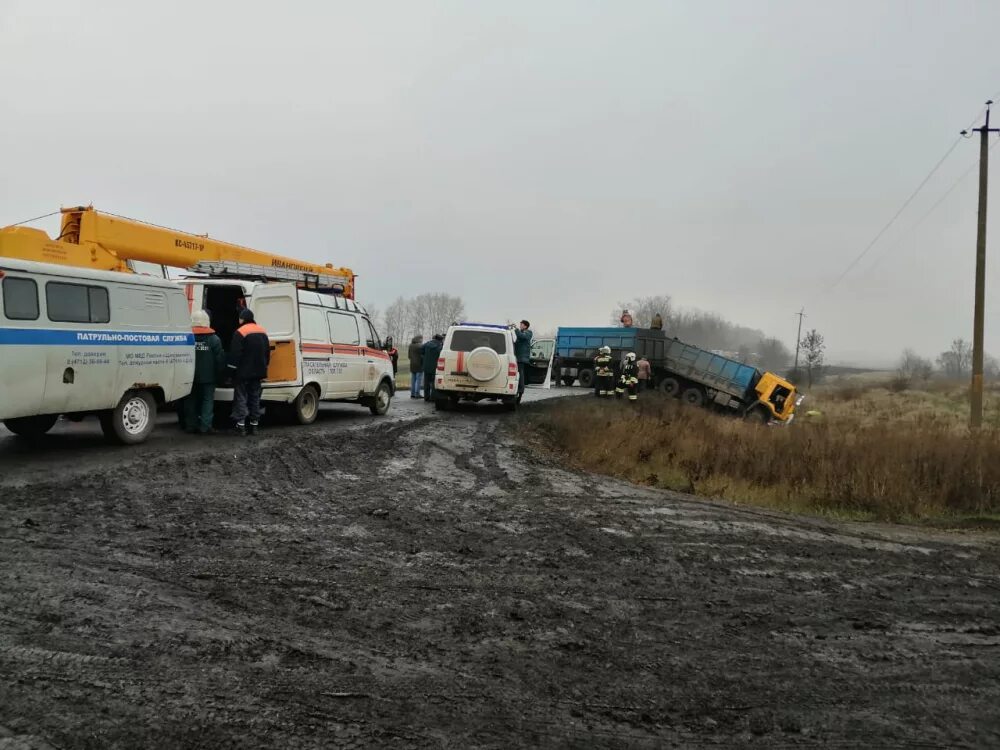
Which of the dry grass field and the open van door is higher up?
the open van door

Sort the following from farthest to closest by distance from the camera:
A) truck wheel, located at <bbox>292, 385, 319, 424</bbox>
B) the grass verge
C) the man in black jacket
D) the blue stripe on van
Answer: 1. truck wheel, located at <bbox>292, 385, 319, 424</bbox>
2. the man in black jacket
3. the grass verge
4. the blue stripe on van

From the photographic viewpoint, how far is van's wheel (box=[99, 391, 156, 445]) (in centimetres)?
947

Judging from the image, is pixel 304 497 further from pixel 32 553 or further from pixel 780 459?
pixel 780 459

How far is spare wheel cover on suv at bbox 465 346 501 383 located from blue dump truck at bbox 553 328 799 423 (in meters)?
12.8

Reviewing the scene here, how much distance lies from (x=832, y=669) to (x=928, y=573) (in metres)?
2.63

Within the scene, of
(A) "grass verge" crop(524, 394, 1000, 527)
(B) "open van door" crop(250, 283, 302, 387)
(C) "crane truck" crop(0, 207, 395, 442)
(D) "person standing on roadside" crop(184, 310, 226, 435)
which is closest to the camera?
(C) "crane truck" crop(0, 207, 395, 442)

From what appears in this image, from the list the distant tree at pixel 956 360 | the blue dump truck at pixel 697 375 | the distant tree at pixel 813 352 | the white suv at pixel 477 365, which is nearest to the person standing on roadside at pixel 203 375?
the white suv at pixel 477 365

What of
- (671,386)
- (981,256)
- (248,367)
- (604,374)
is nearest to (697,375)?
(671,386)

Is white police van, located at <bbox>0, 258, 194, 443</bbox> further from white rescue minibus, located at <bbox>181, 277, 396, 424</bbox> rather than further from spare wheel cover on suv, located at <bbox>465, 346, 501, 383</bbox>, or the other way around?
spare wheel cover on suv, located at <bbox>465, 346, 501, 383</bbox>

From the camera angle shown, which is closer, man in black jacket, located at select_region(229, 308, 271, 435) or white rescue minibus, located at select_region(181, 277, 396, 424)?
man in black jacket, located at select_region(229, 308, 271, 435)

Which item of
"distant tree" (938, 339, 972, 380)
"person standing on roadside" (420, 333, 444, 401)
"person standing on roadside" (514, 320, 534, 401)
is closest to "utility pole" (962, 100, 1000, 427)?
"person standing on roadside" (514, 320, 534, 401)

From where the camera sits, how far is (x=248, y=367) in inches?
427

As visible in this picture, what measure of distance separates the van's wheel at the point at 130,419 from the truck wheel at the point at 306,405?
2.96m

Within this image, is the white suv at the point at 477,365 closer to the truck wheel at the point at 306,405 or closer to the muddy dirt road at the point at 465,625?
the truck wheel at the point at 306,405
